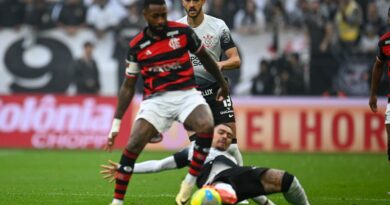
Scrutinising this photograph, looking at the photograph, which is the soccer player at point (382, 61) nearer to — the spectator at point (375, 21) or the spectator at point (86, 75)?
the spectator at point (375, 21)

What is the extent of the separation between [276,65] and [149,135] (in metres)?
15.4

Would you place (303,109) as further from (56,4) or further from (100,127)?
(56,4)

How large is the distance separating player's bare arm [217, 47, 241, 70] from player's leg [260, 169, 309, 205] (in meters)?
2.22

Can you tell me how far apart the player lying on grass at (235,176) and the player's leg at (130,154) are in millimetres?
572

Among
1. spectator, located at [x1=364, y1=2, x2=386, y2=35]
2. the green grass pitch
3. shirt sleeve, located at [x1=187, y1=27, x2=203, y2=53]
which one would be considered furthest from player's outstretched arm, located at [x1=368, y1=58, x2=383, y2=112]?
spectator, located at [x1=364, y1=2, x2=386, y2=35]

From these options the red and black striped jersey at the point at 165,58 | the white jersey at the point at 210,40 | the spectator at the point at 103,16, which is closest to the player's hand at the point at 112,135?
the red and black striped jersey at the point at 165,58

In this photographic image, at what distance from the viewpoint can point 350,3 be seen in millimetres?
25609

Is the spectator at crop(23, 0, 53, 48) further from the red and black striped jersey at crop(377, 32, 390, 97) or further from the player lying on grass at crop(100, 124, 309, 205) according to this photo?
the player lying on grass at crop(100, 124, 309, 205)

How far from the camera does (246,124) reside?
23.6m

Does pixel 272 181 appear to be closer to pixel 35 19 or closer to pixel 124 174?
pixel 124 174

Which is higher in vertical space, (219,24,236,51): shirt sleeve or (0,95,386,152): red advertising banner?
(219,24,236,51): shirt sleeve

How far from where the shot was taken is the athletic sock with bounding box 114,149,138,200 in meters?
9.36

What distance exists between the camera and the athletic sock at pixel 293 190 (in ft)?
30.0

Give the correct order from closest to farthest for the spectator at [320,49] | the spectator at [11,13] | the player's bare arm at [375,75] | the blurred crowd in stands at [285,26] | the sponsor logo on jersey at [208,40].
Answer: the sponsor logo on jersey at [208,40] → the player's bare arm at [375,75] → the spectator at [320,49] → the blurred crowd in stands at [285,26] → the spectator at [11,13]
